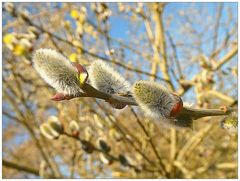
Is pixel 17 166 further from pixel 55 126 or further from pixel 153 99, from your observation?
pixel 153 99

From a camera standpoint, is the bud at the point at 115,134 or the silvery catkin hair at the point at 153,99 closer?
the silvery catkin hair at the point at 153,99

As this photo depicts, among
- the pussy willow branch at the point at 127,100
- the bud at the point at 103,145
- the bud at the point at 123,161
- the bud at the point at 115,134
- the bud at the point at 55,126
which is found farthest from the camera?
the bud at the point at 115,134

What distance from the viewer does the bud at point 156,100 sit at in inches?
42.9

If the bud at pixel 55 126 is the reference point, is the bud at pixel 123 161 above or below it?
below

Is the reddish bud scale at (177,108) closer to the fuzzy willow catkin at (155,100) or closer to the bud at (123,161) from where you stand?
the fuzzy willow catkin at (155,100)

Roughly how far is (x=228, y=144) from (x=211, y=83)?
8.02 feet

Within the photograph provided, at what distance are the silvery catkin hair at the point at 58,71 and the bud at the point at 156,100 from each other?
187 millimetres

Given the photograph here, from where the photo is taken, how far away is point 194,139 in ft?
12.8

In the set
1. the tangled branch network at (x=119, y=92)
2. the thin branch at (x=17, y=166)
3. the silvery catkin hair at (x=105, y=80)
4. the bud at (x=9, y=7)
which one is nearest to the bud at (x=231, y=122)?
the tangled branch network at (x=119, y=92)

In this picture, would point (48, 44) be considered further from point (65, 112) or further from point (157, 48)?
point (157, 48)

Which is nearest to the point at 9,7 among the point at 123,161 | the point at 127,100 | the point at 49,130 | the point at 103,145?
the point at 49,130

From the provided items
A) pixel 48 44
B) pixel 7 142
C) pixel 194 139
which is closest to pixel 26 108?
pixel 48 44

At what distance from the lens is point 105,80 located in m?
1.20

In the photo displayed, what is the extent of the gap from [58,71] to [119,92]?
207 mm
